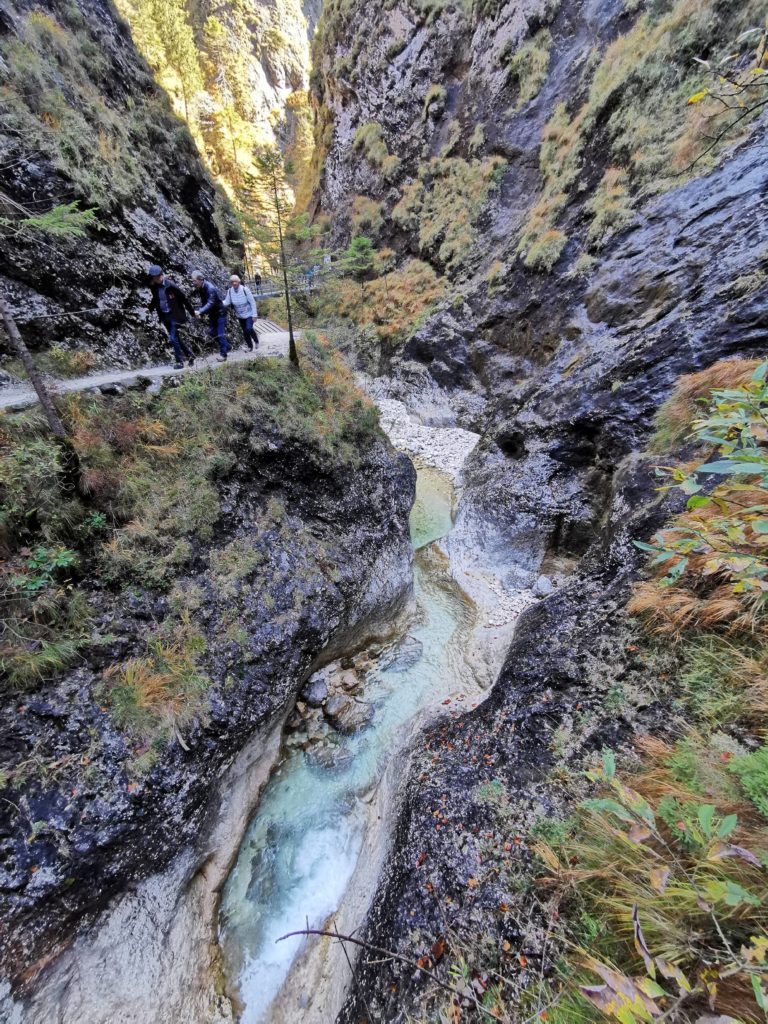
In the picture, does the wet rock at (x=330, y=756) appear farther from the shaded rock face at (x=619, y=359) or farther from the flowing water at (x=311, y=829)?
the shaded rock face at (x=619, y=359)

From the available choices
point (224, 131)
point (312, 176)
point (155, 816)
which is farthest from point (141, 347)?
point (224, 131)

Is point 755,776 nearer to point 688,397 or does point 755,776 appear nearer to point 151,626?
point 151,626

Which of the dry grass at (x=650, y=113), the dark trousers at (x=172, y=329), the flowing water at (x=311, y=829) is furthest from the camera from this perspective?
the dry grass at (x=650, y=113)

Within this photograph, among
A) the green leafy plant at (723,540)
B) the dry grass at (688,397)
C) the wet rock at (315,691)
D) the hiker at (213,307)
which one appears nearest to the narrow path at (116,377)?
the hiker at (213,307)

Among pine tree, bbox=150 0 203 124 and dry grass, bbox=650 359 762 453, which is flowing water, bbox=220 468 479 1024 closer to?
dry grass, bbox=650 359 762 453

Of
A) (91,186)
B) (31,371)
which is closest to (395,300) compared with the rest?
(91,186)

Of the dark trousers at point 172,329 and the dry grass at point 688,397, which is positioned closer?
the dry grass at point 688,397

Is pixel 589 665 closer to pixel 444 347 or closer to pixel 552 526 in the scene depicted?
pixel 552 526
